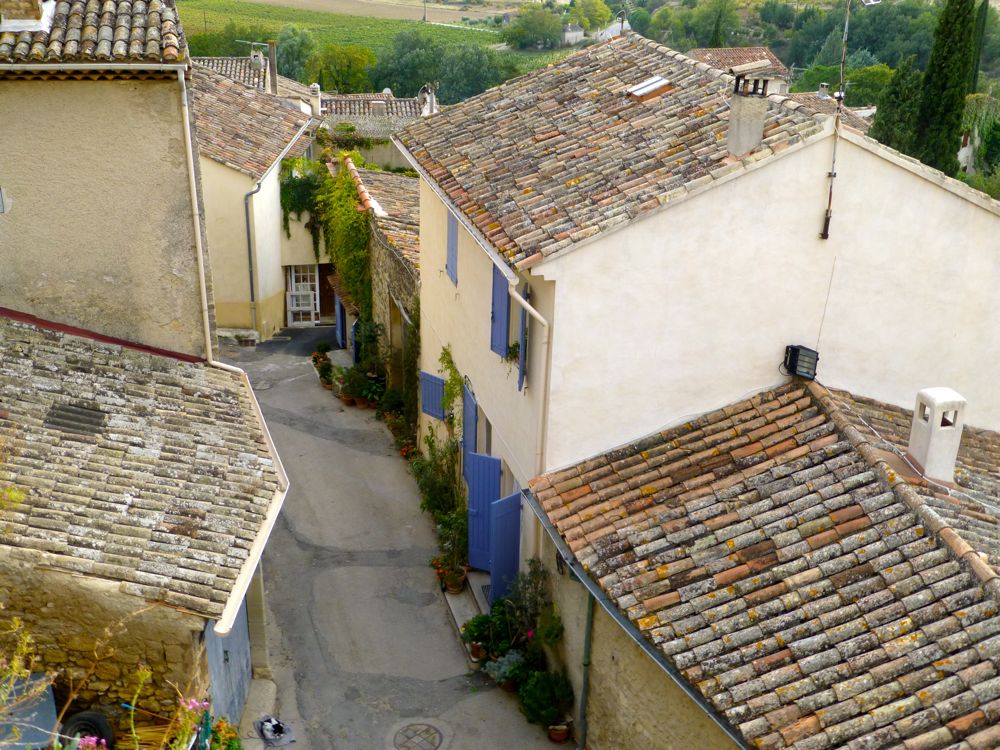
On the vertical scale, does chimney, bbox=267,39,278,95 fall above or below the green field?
above

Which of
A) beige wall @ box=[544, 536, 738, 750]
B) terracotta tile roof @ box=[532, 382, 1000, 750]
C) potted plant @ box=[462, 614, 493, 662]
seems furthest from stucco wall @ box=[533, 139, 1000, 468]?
potted plant @ box=[462, 614, 493, 662]

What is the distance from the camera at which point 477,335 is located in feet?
48.3

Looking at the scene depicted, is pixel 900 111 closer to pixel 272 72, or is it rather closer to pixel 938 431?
pixel 272 72

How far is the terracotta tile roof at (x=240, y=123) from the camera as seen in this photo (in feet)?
80.6

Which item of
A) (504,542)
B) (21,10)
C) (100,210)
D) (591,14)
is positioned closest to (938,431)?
(504,542)

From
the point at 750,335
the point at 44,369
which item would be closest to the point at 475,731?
the point at 750,335

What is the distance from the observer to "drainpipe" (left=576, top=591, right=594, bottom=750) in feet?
35.6

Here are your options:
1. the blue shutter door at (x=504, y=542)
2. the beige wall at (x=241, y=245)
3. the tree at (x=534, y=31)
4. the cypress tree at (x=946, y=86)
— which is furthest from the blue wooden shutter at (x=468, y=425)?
the tree at (x=534, y=31)

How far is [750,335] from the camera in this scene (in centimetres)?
1156

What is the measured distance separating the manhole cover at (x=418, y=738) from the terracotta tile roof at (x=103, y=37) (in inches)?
317

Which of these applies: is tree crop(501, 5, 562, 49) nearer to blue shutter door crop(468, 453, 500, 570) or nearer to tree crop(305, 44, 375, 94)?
tree crop(305, 44, 375, 94)

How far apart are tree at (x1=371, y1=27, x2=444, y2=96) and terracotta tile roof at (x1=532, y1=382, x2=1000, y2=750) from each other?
224ft

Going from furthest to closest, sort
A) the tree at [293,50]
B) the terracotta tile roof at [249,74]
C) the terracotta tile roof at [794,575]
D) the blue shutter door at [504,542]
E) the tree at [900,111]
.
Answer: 1. the tree at [293,50]
2. the terracotta tile roof at [249,74]
3. the tree at [900,111]
4. the blue shutter door at [504,542]
5. the terracotta tile roof at [794,575]

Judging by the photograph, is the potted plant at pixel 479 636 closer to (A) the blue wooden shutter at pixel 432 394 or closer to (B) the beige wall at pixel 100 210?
(A) the blue wooden shutter at pixel 432 394
